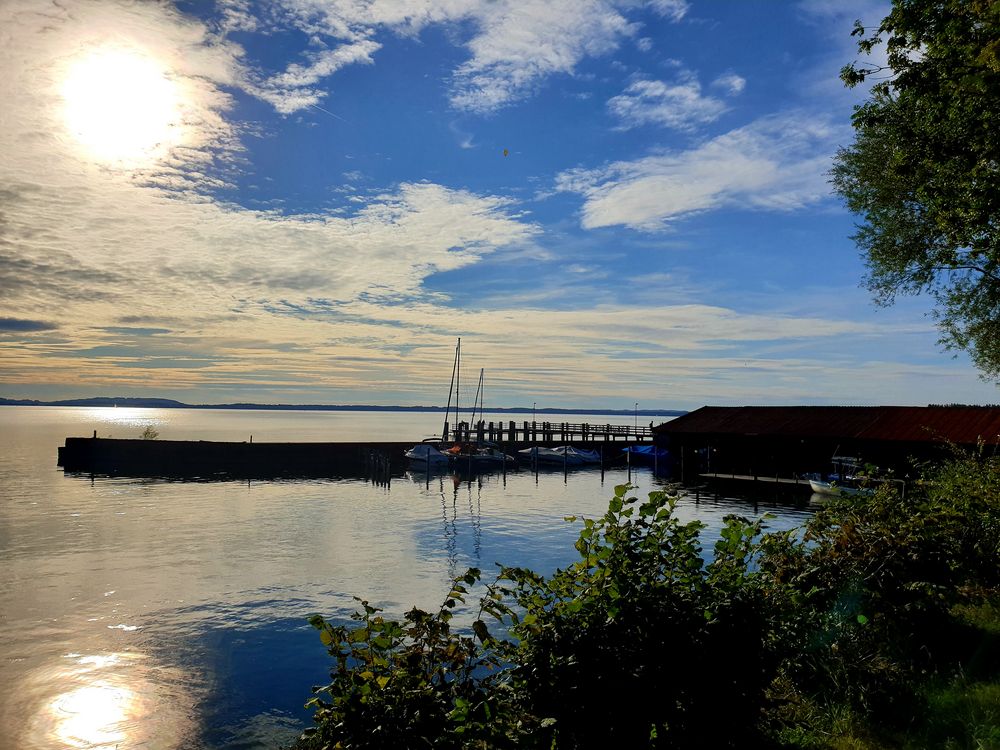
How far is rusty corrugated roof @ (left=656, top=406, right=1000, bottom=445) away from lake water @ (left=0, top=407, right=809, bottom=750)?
8.15 metres

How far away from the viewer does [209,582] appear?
84.8 feet

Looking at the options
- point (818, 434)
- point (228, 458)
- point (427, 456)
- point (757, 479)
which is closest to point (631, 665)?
point (757, 479)

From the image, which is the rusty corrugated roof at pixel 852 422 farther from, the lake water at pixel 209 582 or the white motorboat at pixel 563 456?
the white motorboat at pixel 563 456

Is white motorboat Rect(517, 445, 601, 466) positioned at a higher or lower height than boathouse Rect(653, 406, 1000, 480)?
lower

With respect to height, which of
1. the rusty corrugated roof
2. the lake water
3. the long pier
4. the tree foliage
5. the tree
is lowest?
the lake water

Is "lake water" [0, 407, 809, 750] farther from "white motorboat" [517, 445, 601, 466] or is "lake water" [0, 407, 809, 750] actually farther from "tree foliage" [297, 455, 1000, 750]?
"white motorboat" [517, 445, 601, 466]

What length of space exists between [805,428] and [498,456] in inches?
1371

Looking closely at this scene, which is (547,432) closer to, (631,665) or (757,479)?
(757,479)

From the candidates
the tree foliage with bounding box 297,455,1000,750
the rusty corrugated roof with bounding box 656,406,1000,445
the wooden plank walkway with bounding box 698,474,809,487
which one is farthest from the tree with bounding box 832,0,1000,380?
the wooden plank walkway with bounding box 698,474,809,487

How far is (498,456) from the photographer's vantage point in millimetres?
76312

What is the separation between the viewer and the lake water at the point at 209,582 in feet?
48.9

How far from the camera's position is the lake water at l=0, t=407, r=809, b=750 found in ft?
48.9

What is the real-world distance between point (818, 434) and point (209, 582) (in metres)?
41.9

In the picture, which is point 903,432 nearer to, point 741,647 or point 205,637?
point 205,637
